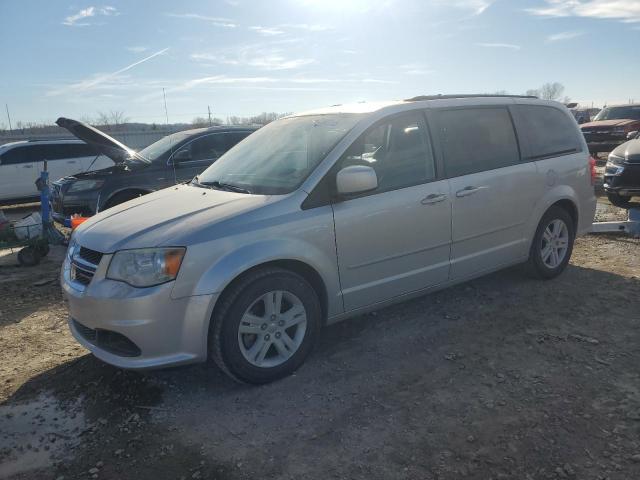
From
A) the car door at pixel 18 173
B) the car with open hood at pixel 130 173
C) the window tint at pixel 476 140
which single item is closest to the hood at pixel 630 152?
the window tint at pixel 476 140

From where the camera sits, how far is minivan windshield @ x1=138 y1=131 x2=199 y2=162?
26.2ft

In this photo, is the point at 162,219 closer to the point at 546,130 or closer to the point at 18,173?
the point at 546,130

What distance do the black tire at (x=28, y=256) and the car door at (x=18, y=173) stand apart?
7269 mm

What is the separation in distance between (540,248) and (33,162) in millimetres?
12619

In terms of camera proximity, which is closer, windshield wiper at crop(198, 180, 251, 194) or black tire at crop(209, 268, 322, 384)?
black tire at crop(209, 268, 322, 384)

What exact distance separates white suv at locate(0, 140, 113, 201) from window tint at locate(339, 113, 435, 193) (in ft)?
34.5

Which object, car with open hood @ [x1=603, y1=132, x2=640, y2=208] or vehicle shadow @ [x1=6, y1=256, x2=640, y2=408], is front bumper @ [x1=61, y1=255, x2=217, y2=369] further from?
car with open hood @ [x1=603, y1=132, x2=640, y2=208]

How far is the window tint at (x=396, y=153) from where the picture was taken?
368 centimetres

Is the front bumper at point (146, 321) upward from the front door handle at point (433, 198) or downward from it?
downward

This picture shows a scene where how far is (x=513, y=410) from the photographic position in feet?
9.58

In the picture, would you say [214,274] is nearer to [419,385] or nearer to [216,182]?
[216,182]

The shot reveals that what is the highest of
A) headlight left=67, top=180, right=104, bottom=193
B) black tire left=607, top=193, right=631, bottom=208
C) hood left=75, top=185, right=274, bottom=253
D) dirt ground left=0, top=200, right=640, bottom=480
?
headlight left=67, top=180, right=104, bottom=193

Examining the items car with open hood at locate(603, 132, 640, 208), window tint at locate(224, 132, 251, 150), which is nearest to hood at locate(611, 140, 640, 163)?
car with open hood at locate(603, 132, 640, 208)

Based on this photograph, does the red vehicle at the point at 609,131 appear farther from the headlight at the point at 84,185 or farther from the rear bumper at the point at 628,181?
the headlight at the point at 84,185
